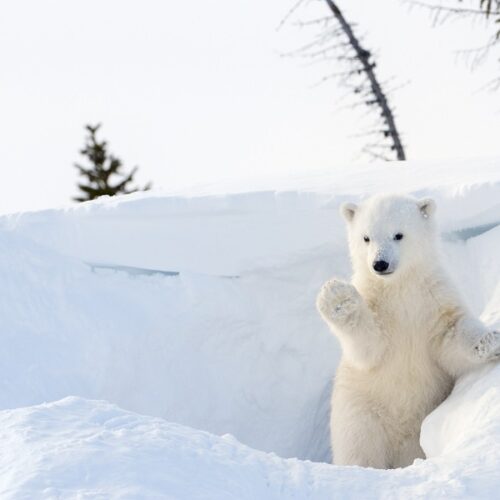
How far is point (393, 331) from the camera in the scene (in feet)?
13.9

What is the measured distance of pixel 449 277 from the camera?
432 cm

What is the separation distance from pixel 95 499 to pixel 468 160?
5324 mm

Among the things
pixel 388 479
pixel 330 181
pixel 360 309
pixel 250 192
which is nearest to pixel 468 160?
pixel 330 181

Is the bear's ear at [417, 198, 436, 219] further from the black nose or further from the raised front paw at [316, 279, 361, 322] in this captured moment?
the raised front paw at [316, 279, 361, 322]

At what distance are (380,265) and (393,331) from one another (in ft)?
1.42

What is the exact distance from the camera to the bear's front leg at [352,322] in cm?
400

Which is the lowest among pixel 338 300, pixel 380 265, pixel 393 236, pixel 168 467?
pixel 168 467

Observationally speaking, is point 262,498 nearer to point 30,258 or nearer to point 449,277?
point 449,277

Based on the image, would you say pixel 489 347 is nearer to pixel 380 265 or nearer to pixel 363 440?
pixel 380 265

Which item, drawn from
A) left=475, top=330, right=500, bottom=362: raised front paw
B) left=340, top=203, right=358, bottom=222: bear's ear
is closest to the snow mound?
left=475, top=330, right=500, bottom=362: raised front paw

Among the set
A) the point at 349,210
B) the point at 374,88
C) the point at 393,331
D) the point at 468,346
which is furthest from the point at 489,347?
the point at 374,88

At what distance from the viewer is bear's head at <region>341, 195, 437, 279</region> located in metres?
4.08

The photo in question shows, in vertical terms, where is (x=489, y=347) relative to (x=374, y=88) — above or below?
below

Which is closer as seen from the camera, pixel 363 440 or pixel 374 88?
pixel 363 440
